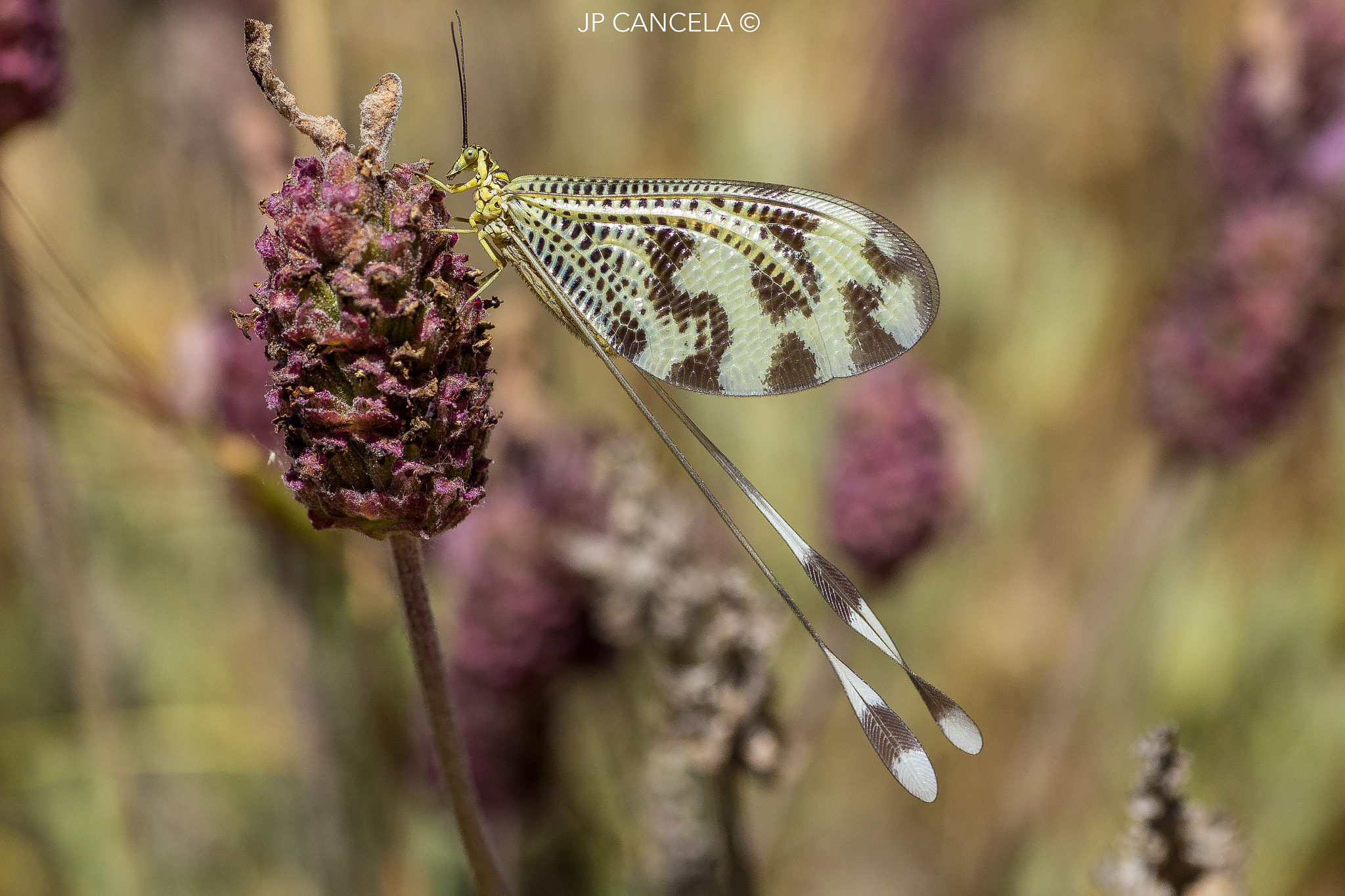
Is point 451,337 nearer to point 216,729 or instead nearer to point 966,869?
point 216,729

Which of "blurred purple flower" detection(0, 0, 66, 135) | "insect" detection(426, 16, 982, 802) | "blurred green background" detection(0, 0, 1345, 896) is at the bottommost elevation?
"blurred green background" detection(0, 0, 1345, 896)

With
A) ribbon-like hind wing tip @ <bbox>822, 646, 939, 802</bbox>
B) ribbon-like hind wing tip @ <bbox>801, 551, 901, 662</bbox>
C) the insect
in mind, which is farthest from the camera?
the insect

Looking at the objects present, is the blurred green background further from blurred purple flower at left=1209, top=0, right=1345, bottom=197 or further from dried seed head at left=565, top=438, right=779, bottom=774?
dried seed head at left=565, top=438, right=779, bottom=774

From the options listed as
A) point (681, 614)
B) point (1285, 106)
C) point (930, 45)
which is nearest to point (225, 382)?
point (681, 614)

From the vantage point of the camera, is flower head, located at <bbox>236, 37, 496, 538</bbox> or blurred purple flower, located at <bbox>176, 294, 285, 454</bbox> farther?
blurred purple flower, located at <bbox>176, 294, 285, 454</bbox>

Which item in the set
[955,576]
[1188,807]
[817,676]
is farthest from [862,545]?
[955,576]

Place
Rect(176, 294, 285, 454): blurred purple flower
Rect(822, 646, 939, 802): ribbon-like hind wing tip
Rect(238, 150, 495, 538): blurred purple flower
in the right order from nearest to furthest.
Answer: Rect(238, 150, 495, 538): blurred purple flower, Rect(822, 646, 939, 802): ribbon-like hind wing tip, Rect(176, 294, 285, 454): blurred purple flower

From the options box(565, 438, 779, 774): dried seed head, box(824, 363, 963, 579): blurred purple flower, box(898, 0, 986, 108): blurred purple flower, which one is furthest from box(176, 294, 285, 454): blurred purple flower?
box(898, 0, 986, 108): blurred purple flower

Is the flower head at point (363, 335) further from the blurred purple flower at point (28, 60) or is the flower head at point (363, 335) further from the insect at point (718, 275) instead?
the blurred purple flower at point (28, 60)
